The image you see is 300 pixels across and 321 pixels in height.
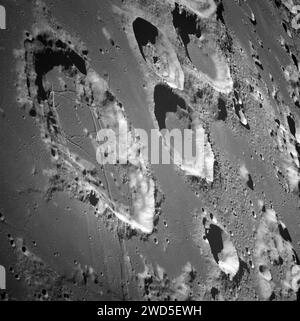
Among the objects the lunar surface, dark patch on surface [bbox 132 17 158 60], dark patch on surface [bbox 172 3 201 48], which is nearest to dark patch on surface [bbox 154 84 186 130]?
the lunar surface

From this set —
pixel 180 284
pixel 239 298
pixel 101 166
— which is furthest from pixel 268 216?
pixel 101 166

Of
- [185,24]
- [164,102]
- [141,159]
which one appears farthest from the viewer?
[185,24]

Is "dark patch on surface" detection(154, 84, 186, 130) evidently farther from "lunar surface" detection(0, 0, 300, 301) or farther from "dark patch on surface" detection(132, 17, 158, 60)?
"dark patch on surface" detection(132, 17, 158, 60)

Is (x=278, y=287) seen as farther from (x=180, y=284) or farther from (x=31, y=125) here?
(x=31, y=125)

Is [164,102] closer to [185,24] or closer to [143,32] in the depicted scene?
[143,32]

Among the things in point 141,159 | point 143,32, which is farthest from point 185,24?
point 141,159

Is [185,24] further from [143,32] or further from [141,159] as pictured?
[141,159]

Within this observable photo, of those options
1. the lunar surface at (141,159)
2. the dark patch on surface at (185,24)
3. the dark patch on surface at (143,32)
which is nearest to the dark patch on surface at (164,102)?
the lunar surface at (141,159)

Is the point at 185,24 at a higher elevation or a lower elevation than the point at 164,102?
higher

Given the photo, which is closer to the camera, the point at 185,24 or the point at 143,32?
the point at 143,32

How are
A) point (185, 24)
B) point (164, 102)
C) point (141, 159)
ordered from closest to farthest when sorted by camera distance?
1. point (141, 159)
2. point (164, 102)
3. point (185, 24)
